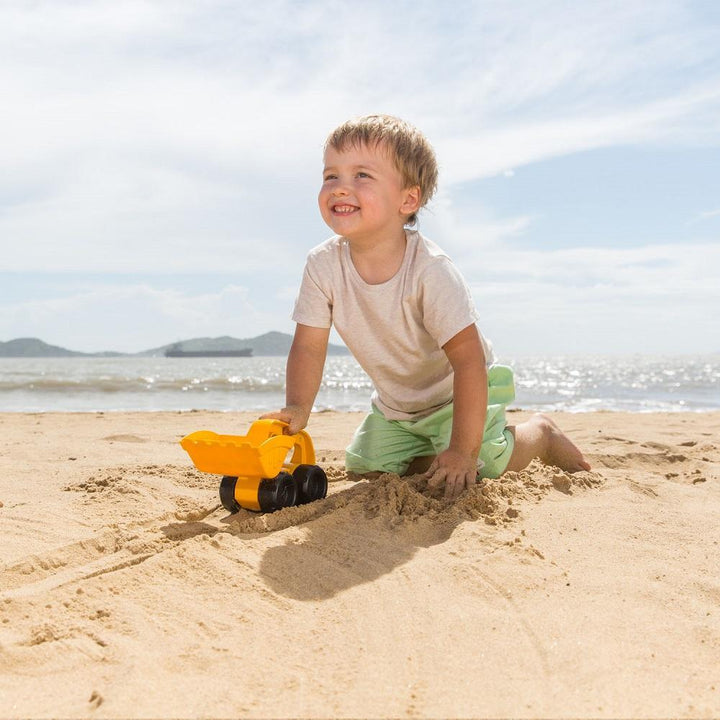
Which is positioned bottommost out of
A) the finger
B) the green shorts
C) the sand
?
the sand

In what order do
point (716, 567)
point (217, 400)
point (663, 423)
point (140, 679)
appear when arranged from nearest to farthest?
point (140, 679)
point (716, 567)
point (663, 423)
point (217, 400)

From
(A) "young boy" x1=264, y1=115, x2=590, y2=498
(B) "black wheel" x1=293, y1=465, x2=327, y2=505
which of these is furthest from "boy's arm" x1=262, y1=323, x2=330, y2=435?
(B) "black wheel" x1=293, y1=465, x2=327, y2=505

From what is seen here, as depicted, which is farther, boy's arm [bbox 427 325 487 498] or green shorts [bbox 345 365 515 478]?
green shorts [bbox 345 365 515 478]

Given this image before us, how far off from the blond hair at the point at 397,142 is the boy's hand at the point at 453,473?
96 centimetres

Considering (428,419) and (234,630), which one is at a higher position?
(428,419)

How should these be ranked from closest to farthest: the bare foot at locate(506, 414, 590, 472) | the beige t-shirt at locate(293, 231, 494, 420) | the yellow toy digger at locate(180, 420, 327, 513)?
1. the yellow toy digger at locate(180, 420, 327, 513)
2. the beige t-shirt at locate(293, 231, 494, 420)
3. the bare foot at locate(506, 414, 590, 472)

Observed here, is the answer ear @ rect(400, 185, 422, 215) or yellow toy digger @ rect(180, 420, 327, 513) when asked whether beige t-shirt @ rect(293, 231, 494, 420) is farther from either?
yellow toy digger @ rect(180, 420, 327, 513)

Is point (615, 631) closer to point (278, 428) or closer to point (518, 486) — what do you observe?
point (518, 486)

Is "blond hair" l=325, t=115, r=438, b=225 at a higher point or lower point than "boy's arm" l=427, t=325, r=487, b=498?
higher

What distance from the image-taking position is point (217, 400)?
35.2 feet

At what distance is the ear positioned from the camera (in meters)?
2.57

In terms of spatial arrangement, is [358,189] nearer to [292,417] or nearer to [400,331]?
[400,331]

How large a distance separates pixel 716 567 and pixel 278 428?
1334 mm

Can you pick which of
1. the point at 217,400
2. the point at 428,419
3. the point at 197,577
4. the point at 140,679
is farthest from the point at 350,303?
the point at 217,400
